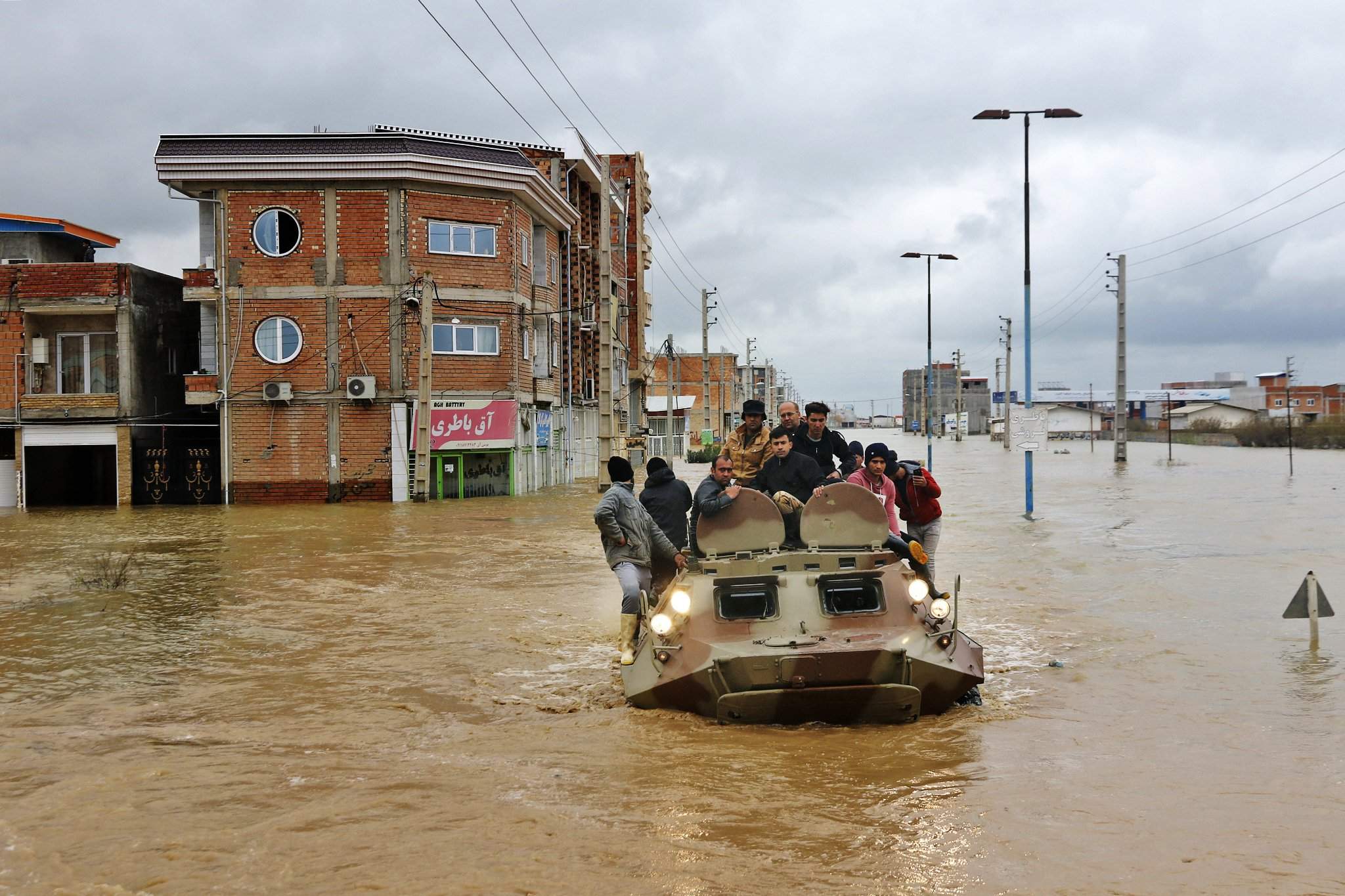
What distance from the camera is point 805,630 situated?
333 inches

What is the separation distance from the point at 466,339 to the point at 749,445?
2279 cm

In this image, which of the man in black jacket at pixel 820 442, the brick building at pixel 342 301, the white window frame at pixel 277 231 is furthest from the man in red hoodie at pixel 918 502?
the white window frame at pixel 277 231

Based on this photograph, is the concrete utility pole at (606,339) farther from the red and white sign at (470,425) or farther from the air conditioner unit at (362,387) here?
the air conditioner unit at (362,387)

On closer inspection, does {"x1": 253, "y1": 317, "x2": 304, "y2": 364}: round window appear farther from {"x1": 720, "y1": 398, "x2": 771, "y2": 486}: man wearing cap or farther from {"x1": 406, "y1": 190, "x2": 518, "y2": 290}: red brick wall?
{"x1": 720, "y1": 398, "x2": 771, "y2": 486}: man wearing cap

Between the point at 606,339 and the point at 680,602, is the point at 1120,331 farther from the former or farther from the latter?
the point at 680,602

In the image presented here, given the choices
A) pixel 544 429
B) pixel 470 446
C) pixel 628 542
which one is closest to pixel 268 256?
pixel 470 446

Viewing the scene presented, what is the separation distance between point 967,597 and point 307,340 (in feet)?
73.0

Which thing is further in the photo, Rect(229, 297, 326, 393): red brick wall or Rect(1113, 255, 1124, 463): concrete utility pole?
Rect(1113, 255, 1124, 463): concrete utility pole

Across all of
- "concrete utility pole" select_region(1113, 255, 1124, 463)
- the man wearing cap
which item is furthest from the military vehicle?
"concrete utility pole" select_region(1113, 255, 1124, 463)

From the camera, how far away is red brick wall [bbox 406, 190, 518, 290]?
32375 millimetres

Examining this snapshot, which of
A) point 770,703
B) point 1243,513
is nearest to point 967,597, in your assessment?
point 770,703

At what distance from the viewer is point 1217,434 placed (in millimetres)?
86688

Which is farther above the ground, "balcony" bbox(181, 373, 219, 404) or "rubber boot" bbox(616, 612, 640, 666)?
→ "balcony" bbox(181, 373, 219, 404)

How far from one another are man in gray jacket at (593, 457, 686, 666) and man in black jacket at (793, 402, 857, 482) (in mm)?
1907
